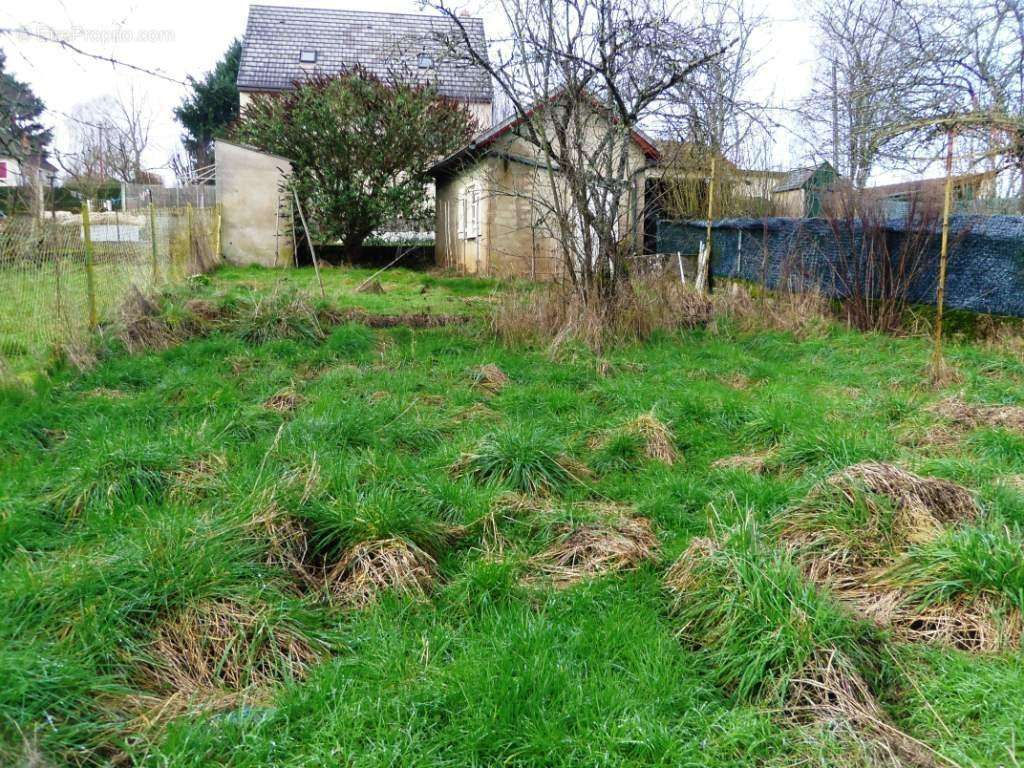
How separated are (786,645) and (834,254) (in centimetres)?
868

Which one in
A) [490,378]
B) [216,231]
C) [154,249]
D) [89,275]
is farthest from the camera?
[216,231]

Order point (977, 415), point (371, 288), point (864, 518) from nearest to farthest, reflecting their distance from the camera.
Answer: point (864, 518) → point (977, 415) → point (371, 288)

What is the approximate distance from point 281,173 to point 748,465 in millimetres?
16953

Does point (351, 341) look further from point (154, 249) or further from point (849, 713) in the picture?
point (849, 713)

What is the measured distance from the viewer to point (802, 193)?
13.4m

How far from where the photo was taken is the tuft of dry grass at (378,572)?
3.12m

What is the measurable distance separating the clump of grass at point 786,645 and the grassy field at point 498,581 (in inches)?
0.4

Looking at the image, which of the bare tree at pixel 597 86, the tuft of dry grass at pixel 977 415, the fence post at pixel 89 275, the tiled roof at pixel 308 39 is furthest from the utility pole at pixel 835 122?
the tiled roof at pixel 308 39

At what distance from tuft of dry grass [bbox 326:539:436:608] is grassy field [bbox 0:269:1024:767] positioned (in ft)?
0.04

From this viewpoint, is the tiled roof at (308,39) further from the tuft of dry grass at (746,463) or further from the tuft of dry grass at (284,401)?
the tuft of dry grass at (746,463)

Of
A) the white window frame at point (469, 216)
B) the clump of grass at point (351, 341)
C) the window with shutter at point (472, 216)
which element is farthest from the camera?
the white window frame at point (469, 216)

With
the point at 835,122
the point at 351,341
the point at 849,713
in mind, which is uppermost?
the point at 835,122

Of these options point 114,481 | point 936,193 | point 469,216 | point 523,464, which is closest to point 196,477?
point 114,481

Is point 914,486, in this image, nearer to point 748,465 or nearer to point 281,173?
point 748,465
